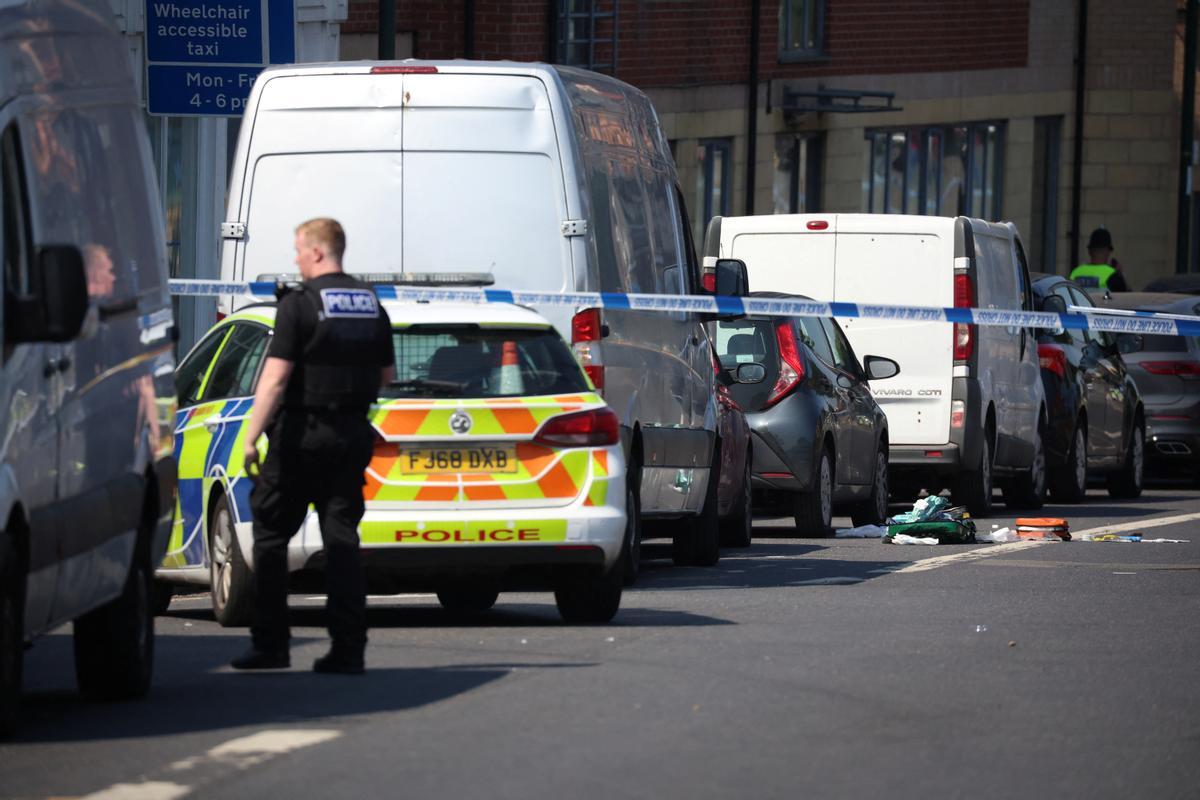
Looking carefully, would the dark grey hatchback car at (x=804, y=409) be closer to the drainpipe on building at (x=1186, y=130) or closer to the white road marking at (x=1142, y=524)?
the white road marking at (x=1142, y=524)

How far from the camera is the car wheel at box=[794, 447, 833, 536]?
61.4ft

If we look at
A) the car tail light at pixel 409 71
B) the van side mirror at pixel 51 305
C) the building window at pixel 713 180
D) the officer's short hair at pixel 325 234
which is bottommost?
the van side mirror at pixel 51 305

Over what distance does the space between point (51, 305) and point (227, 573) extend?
4178mm

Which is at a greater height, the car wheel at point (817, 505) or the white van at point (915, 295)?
the white van at point (915, 295)

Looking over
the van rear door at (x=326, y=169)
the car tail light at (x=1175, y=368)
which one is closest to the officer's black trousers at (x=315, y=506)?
the van rear door at (x=326, y=169)

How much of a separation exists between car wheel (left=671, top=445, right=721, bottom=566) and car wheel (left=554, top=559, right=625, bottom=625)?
3730 millimetres

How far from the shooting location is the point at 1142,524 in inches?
808

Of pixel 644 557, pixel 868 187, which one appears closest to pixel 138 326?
pixel 644 557

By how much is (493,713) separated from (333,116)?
5.53 metres

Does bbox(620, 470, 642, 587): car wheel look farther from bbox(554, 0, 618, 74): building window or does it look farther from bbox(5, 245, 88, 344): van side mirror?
bbox(554, 0, 618, 74): building window

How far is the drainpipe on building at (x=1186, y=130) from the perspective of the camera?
4050cm

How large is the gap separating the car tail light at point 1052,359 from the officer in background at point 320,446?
1430 centimetres

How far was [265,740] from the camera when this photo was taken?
27.4 ft

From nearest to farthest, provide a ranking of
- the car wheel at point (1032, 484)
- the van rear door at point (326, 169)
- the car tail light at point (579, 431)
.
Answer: the car tail light at point (579, 431) → the van rear door at point (326, 169) → the car wheel at point (1032, 484)
